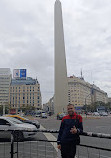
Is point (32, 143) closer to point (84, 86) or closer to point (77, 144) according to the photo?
point (77, 144)

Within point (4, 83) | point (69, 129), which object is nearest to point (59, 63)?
point (69, 129)

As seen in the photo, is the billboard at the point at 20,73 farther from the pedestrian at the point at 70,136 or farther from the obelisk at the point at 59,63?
the pedestrian at the point at 70,136

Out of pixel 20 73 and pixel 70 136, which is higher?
pixel 20 73

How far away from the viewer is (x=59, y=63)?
54875 mm

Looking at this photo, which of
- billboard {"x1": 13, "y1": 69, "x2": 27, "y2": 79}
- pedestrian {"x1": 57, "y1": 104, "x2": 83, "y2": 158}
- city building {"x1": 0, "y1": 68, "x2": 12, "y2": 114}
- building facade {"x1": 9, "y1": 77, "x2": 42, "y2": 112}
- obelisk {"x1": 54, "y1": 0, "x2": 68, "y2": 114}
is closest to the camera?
pedestrian {"x1": 57, "y1": 104, "x2": 83, "y2": 158}

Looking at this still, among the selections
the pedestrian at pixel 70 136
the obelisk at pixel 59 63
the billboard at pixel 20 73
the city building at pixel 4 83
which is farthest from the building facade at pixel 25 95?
the pedestrian at pixel 70 136

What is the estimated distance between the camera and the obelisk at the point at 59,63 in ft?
176

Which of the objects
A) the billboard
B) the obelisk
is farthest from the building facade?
the obelisk

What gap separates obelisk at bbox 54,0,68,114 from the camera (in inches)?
2109

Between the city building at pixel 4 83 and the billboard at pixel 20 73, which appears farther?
the city building at pixel 4 83

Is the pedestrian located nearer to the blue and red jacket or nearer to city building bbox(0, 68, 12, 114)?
the blue and red jacket

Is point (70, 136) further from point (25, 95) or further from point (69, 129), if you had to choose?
point (25, 95)

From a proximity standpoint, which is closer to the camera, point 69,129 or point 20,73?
point 69,129

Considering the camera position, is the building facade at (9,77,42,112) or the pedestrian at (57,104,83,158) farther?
the building facade at (9,77,42,112)
